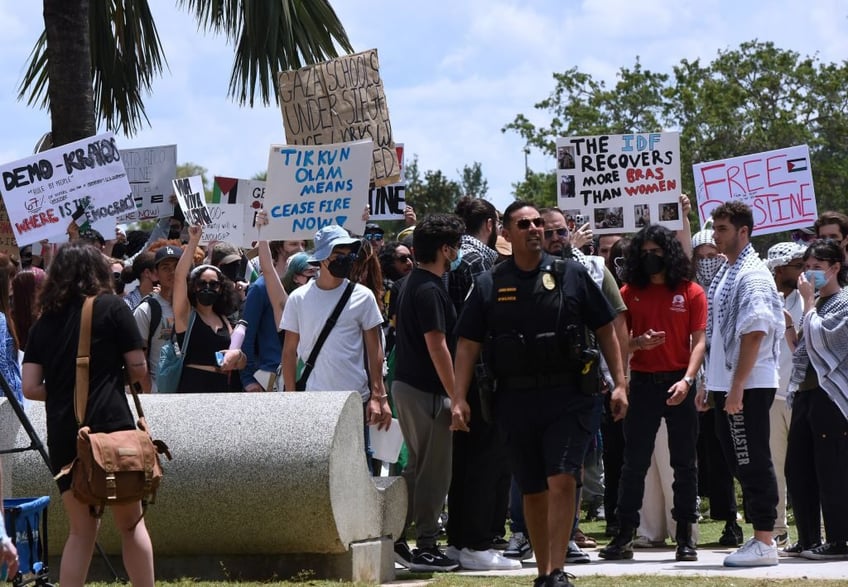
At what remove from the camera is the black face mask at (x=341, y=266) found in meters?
8.37

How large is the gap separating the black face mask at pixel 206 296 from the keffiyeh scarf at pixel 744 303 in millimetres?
3200

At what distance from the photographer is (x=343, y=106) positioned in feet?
41.7

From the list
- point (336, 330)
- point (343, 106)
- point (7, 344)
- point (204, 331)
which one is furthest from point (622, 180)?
point (7, 344)

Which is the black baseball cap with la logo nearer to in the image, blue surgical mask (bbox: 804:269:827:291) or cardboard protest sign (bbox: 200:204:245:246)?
cardboard protest sign (bbox: 200:204:245:246)

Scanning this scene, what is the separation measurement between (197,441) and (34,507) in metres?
0.97

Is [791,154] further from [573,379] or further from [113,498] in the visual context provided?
[113,498]

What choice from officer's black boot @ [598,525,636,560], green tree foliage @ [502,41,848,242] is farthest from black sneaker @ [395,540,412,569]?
green tree foliage @ [502,41,848,242]

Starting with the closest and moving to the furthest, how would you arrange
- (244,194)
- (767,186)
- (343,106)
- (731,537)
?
1. (731,537)
2. (767,186)
3. (343,106)
4. (244,194)

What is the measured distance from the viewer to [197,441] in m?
7.37

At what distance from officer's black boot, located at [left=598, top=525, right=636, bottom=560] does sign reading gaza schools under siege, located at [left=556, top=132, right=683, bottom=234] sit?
3.79 m

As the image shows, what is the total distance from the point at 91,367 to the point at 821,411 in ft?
15.3

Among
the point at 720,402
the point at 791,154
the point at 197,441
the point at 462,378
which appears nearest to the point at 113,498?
the point at 197,441

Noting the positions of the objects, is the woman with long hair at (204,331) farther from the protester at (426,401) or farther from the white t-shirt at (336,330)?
the protester at (426,401)

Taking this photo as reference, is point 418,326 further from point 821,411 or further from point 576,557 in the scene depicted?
point 821,411
